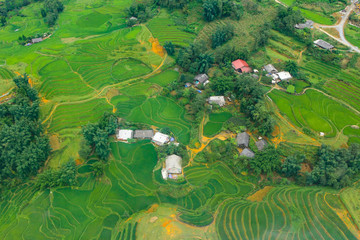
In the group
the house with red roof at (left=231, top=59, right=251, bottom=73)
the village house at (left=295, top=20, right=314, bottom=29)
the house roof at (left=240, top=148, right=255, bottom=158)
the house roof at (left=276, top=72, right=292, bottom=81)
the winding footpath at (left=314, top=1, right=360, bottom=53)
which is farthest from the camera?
the village house at (left=295, top=20, right=314, bottom=29)

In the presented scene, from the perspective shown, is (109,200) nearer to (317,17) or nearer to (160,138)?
(160,138)

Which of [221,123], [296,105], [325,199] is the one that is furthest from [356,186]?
[221,123]

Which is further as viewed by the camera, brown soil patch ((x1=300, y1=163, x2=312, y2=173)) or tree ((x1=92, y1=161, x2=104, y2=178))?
brown soil patch ((x1=300, y1=163, x2=312, y2=173))

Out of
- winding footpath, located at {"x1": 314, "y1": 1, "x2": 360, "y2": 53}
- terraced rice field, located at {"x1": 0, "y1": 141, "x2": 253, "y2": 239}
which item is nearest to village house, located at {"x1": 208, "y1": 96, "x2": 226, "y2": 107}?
terraced rice field, located at {"x1": 0, "y1": 141, "x2": 253, "y2": 239}

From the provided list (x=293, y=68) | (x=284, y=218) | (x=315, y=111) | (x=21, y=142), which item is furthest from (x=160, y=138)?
(x=293, y=68)

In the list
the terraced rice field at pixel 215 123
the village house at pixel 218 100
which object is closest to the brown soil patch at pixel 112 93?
the village house at pixel 218 100

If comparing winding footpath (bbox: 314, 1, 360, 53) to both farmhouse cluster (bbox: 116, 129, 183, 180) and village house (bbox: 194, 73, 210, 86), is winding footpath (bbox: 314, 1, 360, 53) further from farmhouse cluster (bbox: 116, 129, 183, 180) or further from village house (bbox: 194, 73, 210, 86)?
farmhouse cluster (bbox: 116, 129, 183, 180)
